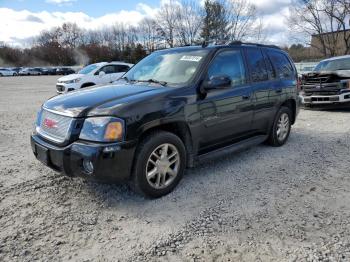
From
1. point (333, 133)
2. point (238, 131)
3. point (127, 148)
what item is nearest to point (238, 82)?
point (238, 131)

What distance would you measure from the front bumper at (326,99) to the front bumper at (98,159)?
772 centimetres

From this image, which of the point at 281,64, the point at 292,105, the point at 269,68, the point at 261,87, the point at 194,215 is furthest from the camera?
the point at 292,105

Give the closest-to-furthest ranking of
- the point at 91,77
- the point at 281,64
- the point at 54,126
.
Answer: the point at 54,126 → the point at 281,64 → the point at 91,77

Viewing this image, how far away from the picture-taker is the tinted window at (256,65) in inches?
198

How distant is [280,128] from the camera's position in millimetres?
5922

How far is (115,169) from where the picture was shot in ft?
10.9

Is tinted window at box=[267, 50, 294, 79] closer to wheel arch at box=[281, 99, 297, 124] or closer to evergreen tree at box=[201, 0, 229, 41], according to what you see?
wheel arch at box=[281, 99, 297, 124]

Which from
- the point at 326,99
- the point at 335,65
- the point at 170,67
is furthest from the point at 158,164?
the point at 335,65

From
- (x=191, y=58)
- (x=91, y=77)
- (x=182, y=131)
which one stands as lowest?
(x=182, y=131)

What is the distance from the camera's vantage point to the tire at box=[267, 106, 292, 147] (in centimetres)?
572

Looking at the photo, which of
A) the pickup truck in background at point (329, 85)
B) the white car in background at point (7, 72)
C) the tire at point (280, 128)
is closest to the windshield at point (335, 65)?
the pickup truck in background at point (329, 85)

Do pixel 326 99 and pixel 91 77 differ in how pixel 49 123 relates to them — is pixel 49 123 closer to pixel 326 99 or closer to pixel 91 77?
pixel 326 99

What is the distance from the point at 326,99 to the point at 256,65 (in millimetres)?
5663

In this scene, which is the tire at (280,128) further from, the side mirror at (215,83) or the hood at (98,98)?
→ the hood at (98,98)
